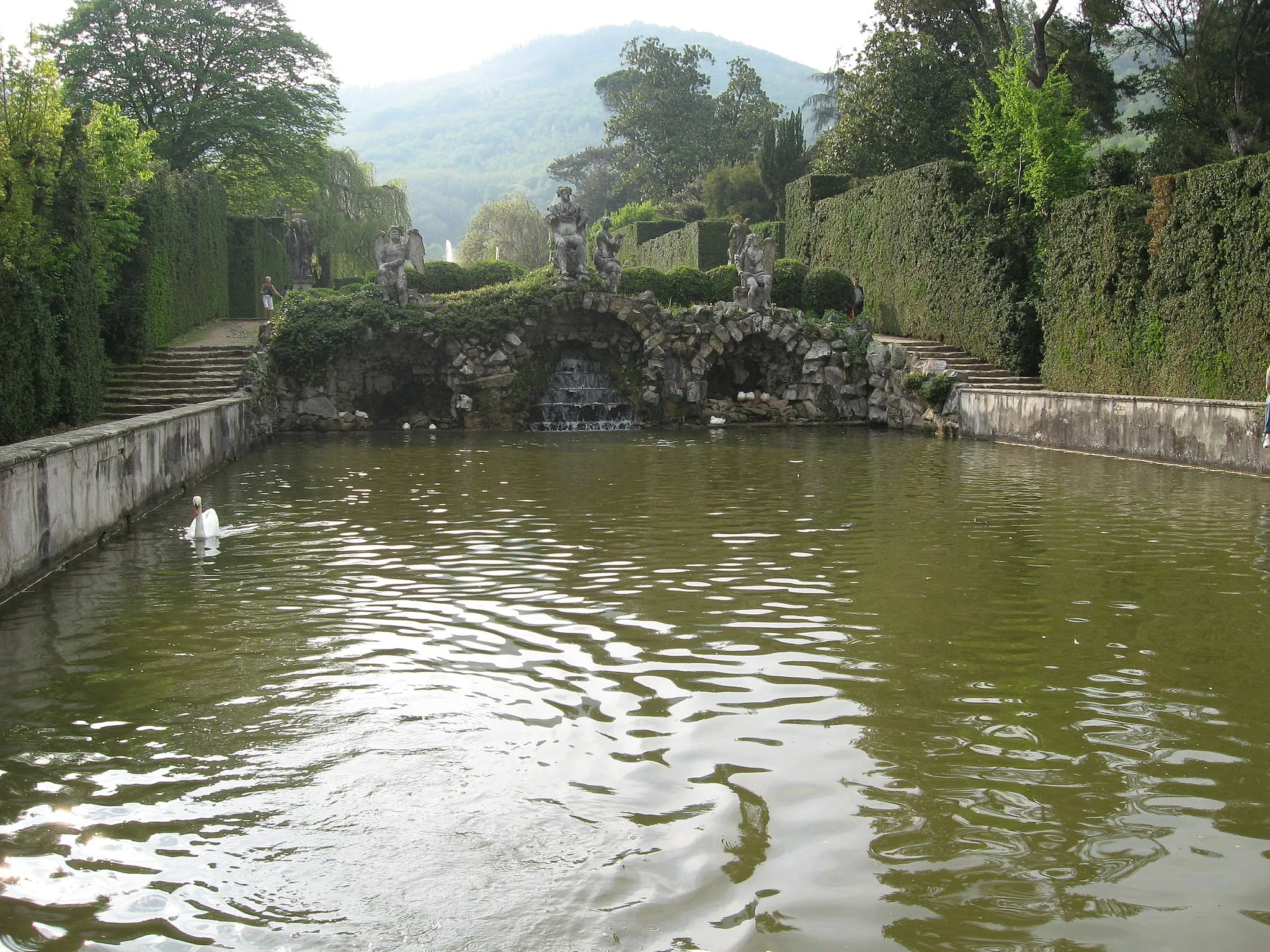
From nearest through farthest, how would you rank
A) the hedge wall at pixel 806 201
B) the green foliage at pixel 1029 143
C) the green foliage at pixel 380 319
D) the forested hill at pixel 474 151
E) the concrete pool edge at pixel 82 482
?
the concrete pool edge at pixel 82 482 < the green foliage at pixel 1029 143 < the green foliage at pixel 380 319 < the hedge wall at pixel 806 201 < the forested hill at pixel 474 151

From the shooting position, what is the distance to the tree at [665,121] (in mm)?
64188

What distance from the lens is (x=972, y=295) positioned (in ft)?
85.9

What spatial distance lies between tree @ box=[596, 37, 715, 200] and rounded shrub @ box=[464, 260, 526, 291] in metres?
31.9

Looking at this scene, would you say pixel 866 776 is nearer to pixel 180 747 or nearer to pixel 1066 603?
pixel 180 747

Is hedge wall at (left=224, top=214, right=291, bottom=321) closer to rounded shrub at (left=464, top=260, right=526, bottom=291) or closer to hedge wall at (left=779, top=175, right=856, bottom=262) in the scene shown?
rounded shrub at (left=464, top=260, right=526, bottom=291)

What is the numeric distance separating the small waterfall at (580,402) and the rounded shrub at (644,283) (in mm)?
2401

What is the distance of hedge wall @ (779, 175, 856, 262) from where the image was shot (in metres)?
37.4

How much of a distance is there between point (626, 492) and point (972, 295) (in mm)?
15368

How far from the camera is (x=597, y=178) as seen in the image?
84.9 metres

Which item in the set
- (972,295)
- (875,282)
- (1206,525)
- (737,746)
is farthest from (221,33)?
(737,746)

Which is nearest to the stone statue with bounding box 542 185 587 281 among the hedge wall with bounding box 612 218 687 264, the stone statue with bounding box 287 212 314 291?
the stone statue with bounding box 287 212 314 291

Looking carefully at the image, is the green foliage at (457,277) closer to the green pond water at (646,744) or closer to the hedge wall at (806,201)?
the hedge wall at (806,201)

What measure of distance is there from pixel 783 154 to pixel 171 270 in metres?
29.0

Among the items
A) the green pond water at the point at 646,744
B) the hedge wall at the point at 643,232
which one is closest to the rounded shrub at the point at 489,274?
the hedge wall at the point at 643,232
